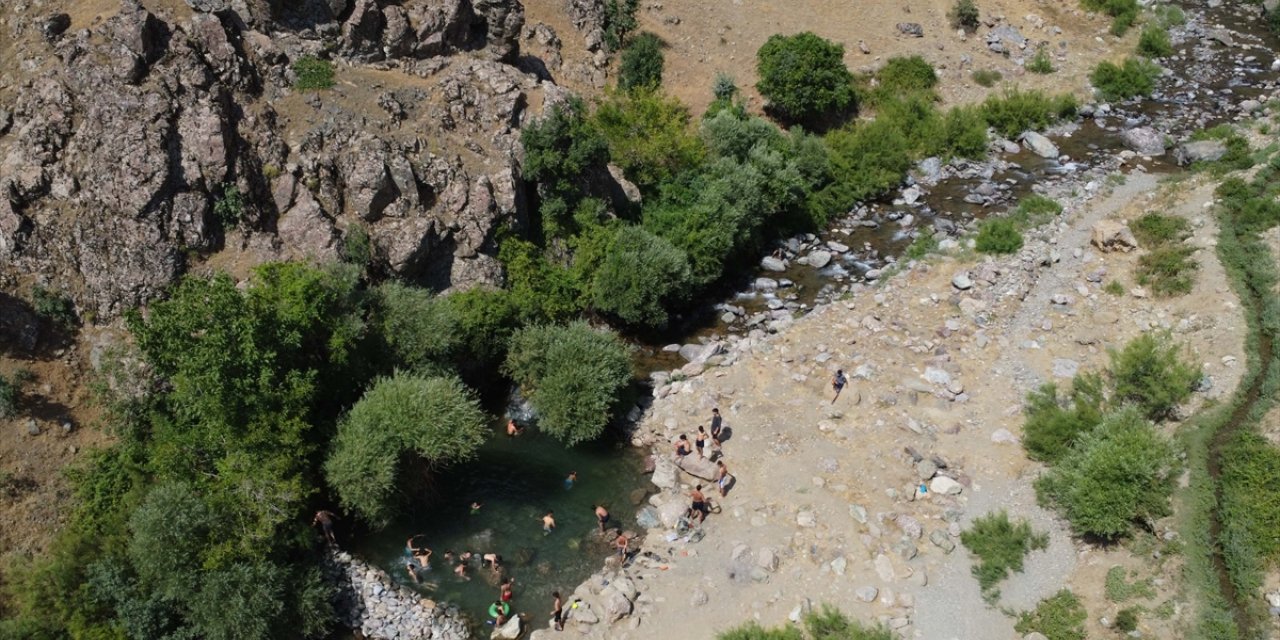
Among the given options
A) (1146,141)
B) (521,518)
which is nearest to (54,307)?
(521,518)

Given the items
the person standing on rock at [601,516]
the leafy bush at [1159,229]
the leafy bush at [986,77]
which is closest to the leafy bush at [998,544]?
the person standing on rock at [601,516]

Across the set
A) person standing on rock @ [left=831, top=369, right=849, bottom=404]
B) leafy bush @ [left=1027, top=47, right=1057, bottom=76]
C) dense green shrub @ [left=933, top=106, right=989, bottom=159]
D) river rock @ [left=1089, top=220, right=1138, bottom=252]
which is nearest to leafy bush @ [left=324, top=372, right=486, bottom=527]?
person standing on rock @ [left=831, top=369, right=849, bottom=404]

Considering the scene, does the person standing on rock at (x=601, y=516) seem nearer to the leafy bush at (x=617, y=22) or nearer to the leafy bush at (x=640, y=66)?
the leafy bush at (x=640, y=66)

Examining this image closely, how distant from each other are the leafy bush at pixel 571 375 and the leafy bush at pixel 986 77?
39.4 metres

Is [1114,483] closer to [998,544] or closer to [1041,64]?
[998,544]

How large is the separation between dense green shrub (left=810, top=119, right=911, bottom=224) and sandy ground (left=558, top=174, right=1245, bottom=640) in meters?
8.73

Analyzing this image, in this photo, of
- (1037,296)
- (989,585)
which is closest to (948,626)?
(989,585)

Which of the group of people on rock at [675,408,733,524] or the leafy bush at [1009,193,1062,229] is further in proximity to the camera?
the leafy bush at [1009,193,1062,229]

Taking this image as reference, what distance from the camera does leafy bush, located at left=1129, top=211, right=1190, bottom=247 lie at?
4362cm

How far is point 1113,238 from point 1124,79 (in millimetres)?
23324

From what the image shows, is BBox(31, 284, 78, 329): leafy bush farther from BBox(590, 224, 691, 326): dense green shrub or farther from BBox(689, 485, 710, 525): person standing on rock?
BBox(689, 485, 710, 525): person standing on rock

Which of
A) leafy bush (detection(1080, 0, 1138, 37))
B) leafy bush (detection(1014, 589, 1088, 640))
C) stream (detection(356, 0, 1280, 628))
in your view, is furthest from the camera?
leafy bush (detection(1080, 0, 1138, 37))

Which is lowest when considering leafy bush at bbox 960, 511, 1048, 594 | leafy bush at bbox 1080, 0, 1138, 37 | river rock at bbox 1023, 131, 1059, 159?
leafy bush at bbox 960, 511, 1048, 594

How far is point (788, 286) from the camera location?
45531mm
